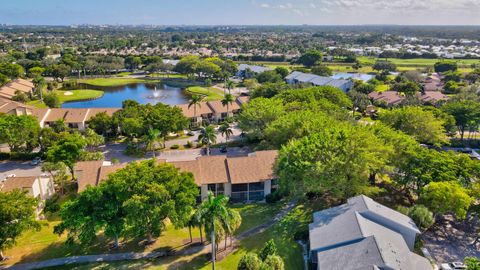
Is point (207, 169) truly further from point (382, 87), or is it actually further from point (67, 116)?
point (382, 87)

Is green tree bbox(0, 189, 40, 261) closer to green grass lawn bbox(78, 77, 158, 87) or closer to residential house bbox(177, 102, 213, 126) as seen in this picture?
residential house bbox(177, 102, 213, 126)

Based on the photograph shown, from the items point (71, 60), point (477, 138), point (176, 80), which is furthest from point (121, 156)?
point (71, 60)

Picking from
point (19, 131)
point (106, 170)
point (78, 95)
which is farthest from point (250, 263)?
point (78, 95)

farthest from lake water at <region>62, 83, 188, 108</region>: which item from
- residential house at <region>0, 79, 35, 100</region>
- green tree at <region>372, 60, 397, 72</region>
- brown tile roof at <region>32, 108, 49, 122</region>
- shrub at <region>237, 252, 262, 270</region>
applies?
green tree at <region>372, 60, 397, 72</region>

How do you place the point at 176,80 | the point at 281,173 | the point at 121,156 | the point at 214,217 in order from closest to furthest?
the point at 214,217 < the point at 281,173 < the point at 121,156 < the point at 176,80

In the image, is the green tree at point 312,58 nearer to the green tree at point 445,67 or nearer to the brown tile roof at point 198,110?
the green tree at point 445,67

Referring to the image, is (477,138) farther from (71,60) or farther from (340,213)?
(71,60)

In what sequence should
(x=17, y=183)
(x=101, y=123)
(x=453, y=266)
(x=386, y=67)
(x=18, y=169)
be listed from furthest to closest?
(x=386, y=67) < (x=101, y=123) < (x=18, y=169) < (x=17, y=183) < (x=453, y=266)
